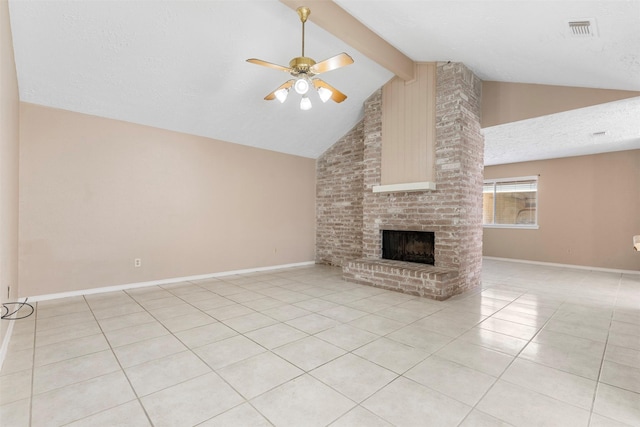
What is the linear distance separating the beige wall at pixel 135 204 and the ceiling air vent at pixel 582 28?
4586 mm

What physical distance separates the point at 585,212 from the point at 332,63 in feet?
21.5

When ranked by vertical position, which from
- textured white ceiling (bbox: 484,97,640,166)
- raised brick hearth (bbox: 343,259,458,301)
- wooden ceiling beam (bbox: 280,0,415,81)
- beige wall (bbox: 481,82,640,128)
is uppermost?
wooden ceiling beam (bbox: 280,0,415,81)

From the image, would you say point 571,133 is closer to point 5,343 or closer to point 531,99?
point 531,99

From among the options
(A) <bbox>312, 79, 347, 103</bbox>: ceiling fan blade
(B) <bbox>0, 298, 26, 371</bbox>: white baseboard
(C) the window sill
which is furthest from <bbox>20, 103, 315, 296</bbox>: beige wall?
(C) the window sill

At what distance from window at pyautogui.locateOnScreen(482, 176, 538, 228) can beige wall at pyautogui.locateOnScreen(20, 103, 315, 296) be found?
→ 5394 millimetres

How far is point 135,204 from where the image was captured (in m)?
4.23

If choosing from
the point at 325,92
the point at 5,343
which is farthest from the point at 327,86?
the point at 5,343

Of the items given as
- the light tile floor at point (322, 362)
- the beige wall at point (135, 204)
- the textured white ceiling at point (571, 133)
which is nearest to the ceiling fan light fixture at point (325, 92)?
the light tile floor at point (322, 362)

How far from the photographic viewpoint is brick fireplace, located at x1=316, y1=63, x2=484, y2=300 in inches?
161

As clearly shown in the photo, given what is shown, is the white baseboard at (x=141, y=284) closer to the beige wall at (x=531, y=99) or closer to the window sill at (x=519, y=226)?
the beige wall at (x=531, y=99)

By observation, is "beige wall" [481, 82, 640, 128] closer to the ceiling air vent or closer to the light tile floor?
the ceiling air vent

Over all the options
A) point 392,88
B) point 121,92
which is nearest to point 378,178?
point 392,88

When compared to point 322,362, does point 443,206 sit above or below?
above

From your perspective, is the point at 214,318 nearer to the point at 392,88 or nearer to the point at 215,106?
the point at 215,106
